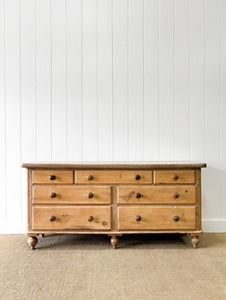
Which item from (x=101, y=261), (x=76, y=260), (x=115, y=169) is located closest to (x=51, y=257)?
(x=76, y=260)

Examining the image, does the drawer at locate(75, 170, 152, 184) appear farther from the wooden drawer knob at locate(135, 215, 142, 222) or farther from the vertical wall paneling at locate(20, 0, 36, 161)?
the vertical wall paneling at locate(20, 0, 36, 161)

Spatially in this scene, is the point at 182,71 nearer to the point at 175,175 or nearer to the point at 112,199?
the point at 175,175

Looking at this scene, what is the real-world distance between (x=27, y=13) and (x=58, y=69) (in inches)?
26.0

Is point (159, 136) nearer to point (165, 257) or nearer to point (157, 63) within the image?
point (157, 63)

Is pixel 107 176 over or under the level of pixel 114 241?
over

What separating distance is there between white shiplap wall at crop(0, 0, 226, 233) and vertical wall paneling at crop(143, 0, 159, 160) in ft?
0.03

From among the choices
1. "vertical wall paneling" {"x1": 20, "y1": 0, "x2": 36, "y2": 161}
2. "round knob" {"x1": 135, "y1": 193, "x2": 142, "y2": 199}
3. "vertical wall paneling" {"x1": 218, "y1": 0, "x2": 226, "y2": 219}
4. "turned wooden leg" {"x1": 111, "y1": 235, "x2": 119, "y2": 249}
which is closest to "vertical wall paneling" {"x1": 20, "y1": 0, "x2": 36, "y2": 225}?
"vertical wall paneling" {"x1": 20, "y1": 0, "x2": 36, "y2": 161}

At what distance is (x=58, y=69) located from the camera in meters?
3.87

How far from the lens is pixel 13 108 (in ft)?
12.7

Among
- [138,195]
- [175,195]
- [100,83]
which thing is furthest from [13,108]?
[175,195]

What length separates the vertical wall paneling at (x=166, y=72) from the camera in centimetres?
387

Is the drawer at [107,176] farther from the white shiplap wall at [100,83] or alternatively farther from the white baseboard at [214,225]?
the white baseboard at [214,225]

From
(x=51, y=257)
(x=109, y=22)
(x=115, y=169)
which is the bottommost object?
(x=51, y=257)

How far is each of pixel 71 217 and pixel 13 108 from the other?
4.49 ft
